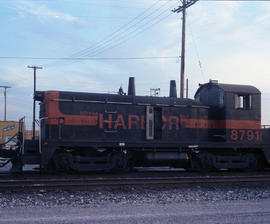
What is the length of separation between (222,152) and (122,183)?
5.90 meters

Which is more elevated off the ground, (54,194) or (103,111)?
(103,111)

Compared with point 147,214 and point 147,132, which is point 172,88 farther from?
point 147,214

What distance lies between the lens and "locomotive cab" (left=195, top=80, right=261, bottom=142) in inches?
571

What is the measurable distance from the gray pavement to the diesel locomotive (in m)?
4.95

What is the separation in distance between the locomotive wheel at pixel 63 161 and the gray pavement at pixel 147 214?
4928mm

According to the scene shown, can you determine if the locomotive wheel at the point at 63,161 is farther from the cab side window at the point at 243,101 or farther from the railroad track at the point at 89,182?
the cab side window at the point at 243,101

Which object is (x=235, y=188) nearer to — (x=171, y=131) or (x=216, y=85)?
(x=171, y=131)

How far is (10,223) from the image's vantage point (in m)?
6.30

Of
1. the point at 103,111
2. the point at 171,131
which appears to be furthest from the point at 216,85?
the point at 103,111

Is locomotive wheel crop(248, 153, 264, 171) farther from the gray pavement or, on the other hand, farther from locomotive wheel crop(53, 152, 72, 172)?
locomotive wheel crop(53, 152, 72, 172)

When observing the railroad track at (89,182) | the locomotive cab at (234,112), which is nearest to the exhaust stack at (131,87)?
the locomotive cab at (234,112)

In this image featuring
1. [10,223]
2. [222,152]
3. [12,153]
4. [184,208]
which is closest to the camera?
[10,223]

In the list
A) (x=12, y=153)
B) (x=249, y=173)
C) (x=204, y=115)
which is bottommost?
(x=249, y=173)

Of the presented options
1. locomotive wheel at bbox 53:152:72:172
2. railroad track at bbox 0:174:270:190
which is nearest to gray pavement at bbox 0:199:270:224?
railroad track at bbox 0:174:270:190
